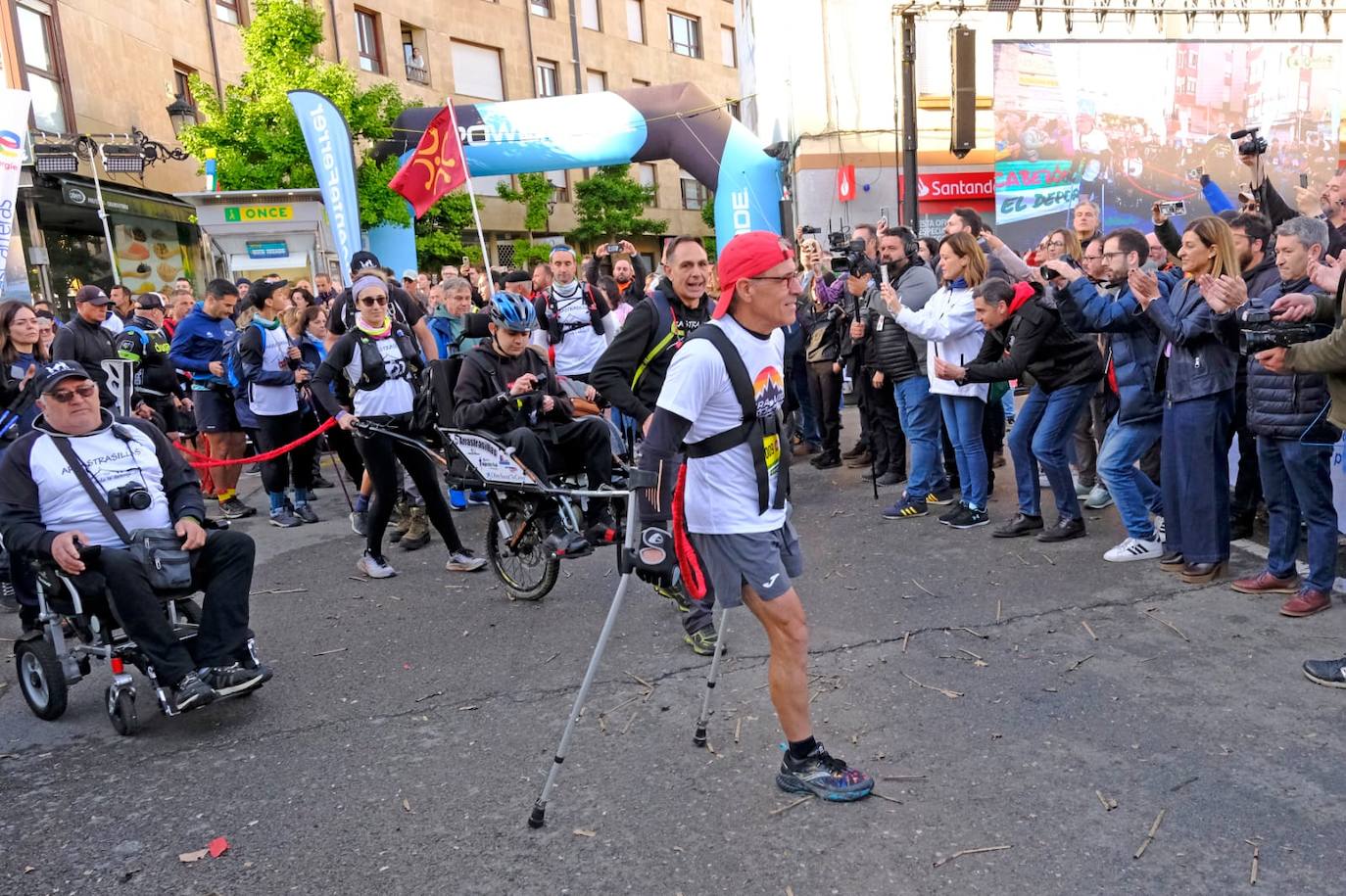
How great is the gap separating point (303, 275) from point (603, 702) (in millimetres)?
13753

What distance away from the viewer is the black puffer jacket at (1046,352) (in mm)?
6219

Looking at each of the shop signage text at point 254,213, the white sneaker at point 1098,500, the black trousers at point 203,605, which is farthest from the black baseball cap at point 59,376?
the shop signage text at point 254,213

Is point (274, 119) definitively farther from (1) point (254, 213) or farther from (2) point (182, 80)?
(1) point (254, 213)

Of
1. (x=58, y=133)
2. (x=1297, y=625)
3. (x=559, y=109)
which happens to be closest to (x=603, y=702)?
(x=1297, y=625)

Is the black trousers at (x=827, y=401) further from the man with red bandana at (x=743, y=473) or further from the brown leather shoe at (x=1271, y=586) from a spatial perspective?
the man with red bandana at (x=743, y=473)

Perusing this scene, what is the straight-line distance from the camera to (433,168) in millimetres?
13008

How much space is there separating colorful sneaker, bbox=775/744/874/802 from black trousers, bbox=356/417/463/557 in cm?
370

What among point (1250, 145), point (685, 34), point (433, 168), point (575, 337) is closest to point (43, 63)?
point (433, 168)

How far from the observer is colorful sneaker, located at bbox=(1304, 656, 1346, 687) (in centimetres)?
412

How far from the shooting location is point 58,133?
675 inches

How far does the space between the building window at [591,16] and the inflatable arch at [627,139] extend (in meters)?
19.9

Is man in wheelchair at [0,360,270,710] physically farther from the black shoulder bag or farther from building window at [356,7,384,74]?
building window at [356,7,384,74]

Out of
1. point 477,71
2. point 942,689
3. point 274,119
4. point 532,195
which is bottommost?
point 942,689

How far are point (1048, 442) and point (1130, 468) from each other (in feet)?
1.67
